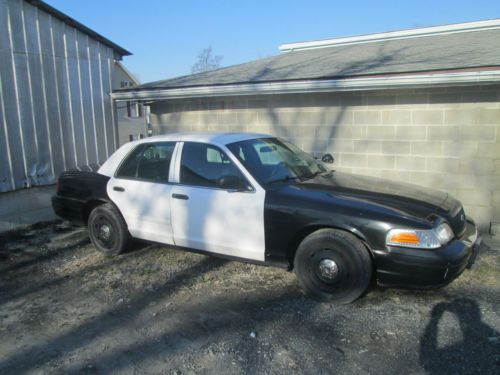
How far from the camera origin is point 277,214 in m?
4.32

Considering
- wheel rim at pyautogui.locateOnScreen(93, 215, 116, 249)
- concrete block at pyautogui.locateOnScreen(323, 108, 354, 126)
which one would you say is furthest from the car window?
A: concrete block at pyautogui.locateOnScreen(323, 108, 354, 126)

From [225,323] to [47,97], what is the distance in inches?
217

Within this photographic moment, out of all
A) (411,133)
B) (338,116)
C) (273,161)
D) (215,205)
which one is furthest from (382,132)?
(215,205)

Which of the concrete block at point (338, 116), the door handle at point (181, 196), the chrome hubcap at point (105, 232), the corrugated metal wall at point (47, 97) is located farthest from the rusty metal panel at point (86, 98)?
the concrete block at point (338, 116)

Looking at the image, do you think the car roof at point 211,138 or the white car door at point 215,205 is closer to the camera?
the white car door at point 215,205

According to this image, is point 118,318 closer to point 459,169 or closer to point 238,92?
point 238,92

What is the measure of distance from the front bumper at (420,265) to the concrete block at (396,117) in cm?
303

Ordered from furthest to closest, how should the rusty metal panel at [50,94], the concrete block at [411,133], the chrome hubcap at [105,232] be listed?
the rusty metal panel at [50,94] < the concrete block at [411,133] < the chrome hubcap at [105,232]

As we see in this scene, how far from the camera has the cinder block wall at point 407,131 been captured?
20.2ft

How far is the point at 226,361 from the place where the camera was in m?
3.28

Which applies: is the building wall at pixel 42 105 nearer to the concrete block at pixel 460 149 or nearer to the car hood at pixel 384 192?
the car hood at pixel 384 192

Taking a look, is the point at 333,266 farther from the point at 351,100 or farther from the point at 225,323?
the point at 351,100

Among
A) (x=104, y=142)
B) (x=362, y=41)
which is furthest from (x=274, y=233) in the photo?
(x=362, y=41)

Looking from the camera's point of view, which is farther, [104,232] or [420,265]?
[104,232]
